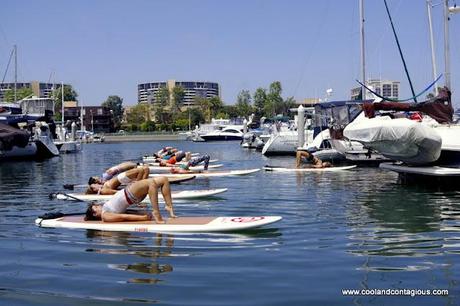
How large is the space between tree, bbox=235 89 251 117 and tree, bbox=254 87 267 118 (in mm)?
2311

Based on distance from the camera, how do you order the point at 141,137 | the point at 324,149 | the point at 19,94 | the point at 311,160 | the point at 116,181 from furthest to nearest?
1. the point at 141,137
2. the point at 19,94
3. the point at 324,149
4. the point at 311,160
5. the point at 116,181

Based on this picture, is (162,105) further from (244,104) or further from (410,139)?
(410,139)

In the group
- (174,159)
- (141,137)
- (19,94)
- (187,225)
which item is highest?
(19,94)

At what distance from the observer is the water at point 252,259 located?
23.4 ft

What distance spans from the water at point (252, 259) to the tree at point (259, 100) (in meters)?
118

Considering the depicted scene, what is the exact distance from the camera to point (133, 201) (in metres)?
11.3

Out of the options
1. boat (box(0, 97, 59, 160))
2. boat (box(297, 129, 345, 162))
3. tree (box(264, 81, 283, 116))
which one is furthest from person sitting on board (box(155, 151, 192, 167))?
tree (box(264, 81, 283, 116))

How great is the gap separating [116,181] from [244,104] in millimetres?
121700

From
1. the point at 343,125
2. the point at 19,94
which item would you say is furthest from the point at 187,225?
the point at 19,94

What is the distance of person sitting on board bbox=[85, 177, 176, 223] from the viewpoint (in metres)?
11.1

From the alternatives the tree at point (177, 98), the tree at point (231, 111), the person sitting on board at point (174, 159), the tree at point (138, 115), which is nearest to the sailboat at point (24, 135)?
the person sitting on board at point (174, 159)

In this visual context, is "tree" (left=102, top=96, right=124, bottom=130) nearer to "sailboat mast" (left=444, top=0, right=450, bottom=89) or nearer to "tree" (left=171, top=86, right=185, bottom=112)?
"tree" (left=171, top=86, right=185, bottom=112)

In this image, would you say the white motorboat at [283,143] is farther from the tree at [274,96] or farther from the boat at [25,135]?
the tree at [274,96]

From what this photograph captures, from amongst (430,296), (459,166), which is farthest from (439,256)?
(459,166)
